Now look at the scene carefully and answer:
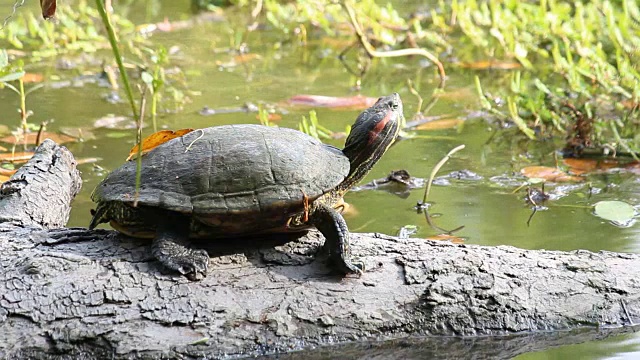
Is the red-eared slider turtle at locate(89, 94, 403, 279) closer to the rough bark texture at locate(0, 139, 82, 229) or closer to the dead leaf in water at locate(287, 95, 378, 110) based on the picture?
the rough bark texture at locate(0, 139, 82, 229)

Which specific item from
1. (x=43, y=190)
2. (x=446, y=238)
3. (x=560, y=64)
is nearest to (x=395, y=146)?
(x=560, y=64)

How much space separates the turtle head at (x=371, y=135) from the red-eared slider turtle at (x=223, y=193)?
123 mm

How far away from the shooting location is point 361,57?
7070 millimetres

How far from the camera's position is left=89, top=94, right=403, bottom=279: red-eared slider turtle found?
2504mm

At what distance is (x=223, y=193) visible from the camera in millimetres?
2514

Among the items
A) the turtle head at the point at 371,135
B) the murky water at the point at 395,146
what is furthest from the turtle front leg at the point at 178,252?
the murky water at the point at 395,146

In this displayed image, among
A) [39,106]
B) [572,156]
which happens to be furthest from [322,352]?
[39,106]

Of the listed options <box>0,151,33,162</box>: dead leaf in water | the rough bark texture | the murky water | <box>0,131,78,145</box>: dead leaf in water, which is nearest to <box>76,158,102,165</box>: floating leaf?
the murky water

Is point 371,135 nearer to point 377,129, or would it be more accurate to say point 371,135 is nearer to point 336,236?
point 377,129

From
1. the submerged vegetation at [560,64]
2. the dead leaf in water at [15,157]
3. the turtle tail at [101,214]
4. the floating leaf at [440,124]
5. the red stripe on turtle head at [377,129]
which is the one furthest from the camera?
the floating leaf at [440,124]

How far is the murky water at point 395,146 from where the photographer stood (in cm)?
344

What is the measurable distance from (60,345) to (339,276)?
81 cm

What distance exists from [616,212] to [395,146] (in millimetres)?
1583

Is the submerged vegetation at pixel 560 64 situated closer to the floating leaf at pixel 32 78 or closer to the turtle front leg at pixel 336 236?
the floating leaf at pixel 32 78
